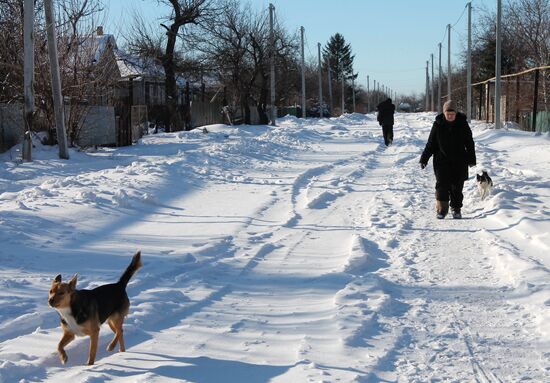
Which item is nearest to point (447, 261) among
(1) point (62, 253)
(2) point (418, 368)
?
(2) point (418, 368)

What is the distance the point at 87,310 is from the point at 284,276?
2.64 meters

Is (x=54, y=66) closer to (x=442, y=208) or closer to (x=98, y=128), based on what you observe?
(x=98, y=128)

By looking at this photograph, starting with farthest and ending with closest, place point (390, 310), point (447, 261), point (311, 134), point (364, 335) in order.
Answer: point (311, 134) → point (447, 261) → point (390, 310) → point (364, 335)

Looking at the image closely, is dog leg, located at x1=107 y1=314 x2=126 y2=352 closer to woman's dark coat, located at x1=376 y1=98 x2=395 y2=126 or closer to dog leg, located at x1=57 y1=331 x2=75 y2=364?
dog leg, located at x1=57 y1=331 x2=75 y2=364

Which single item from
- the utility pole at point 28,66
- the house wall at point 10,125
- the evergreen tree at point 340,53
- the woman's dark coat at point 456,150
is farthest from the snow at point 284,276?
the evergreen tree at point 340,53

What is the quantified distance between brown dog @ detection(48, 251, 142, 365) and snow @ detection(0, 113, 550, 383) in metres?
0.18

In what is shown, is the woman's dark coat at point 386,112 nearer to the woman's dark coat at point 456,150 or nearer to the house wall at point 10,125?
the house wall at point 10,125

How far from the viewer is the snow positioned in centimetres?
447

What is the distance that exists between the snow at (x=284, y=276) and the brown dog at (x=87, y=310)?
178mm

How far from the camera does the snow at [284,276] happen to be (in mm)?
4469

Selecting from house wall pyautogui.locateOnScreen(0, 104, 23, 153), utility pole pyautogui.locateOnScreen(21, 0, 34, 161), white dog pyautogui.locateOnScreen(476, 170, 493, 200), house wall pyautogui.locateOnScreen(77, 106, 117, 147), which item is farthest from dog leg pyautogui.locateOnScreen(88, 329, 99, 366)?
house wall pyautogui.locateOnScreen(77, 106, 117, 147)

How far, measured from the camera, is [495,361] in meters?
4.45

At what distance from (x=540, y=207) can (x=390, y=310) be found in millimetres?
5346

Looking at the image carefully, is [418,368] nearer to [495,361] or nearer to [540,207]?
[495,361]
